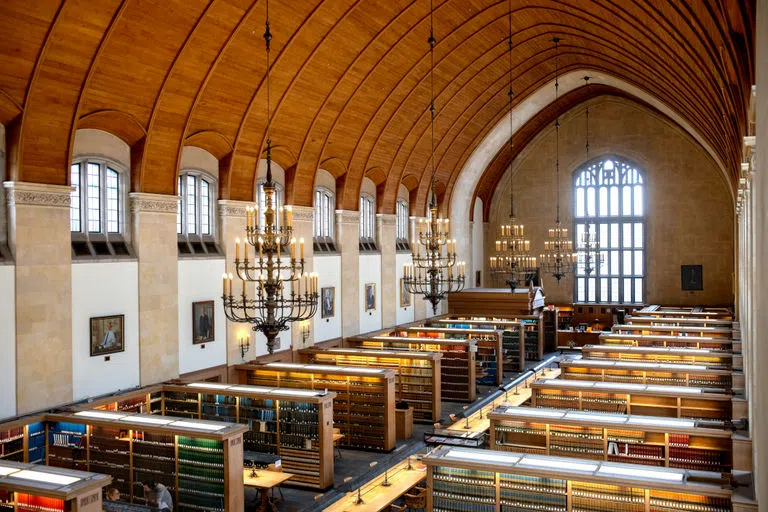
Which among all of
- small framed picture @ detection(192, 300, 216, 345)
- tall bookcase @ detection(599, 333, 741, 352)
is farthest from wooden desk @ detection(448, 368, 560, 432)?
small framed picture @ detection(192, 300, 216, 345)

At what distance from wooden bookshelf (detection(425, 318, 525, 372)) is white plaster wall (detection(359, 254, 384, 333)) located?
1.86 m

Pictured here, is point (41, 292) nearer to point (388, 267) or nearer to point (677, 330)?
point (388, 267)

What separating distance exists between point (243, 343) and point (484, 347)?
808 cm

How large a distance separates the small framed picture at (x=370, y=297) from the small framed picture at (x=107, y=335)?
10907 mm

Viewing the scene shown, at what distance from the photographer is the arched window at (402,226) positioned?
28.9m

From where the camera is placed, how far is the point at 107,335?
608 inches

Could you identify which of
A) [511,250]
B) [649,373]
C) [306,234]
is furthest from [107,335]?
[511,250]

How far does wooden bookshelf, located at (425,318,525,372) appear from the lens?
25.6 m

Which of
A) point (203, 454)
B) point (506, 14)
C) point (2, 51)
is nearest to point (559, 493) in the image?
point (203, 454)

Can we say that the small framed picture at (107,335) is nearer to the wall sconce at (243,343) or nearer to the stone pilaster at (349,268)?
the wall sconce at (243,343)

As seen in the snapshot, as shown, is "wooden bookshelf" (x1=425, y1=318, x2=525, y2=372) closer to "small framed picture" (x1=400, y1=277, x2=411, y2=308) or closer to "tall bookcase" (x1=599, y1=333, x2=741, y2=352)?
"small framed picture" (x1=400, y1=277, x2=411, y2=308)

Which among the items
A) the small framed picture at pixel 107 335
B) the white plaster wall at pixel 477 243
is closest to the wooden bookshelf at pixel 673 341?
the small framed picture at pixel 107 335

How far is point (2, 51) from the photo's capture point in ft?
41.0

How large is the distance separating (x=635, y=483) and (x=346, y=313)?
16.6m
